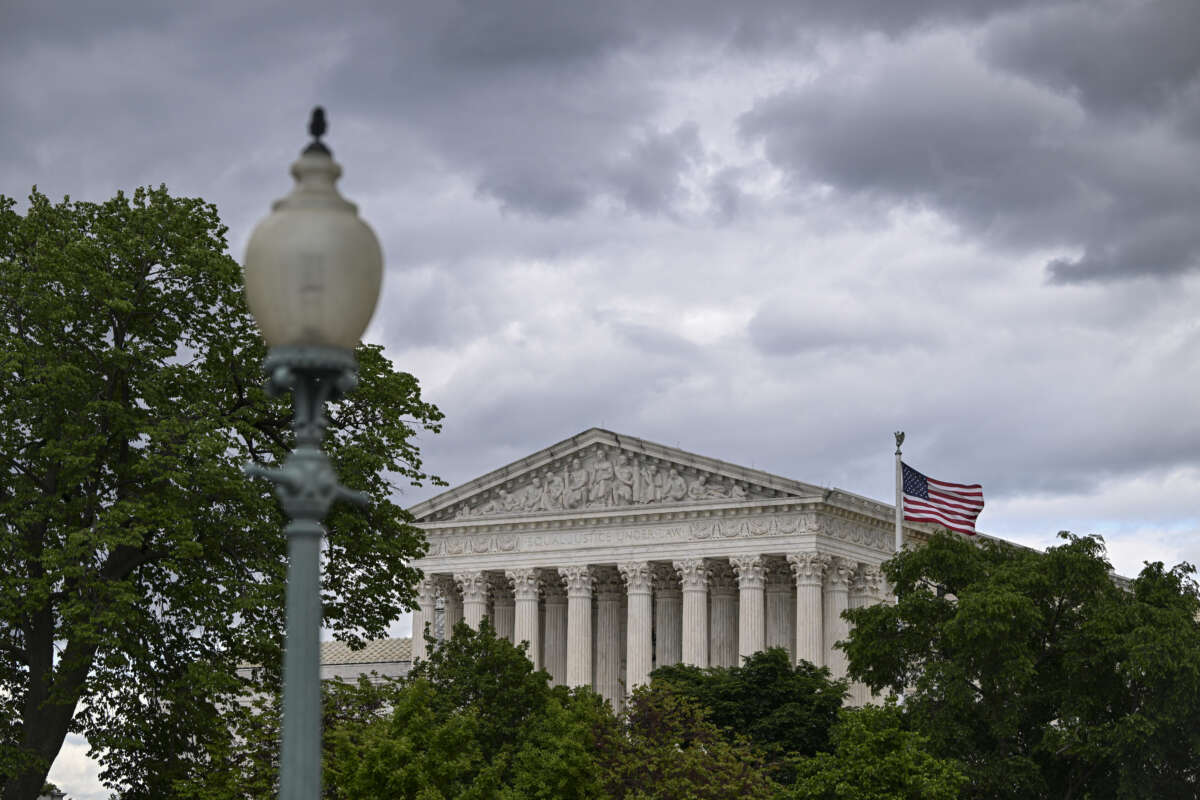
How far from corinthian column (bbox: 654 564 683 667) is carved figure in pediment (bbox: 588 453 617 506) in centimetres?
509

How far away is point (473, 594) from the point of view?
102 meters

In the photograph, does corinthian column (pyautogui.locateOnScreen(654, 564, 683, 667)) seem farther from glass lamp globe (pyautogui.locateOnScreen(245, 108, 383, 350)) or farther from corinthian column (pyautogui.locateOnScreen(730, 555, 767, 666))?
glass lamp globe (pyautogui.locateOnScreen(245, 108, 383, 350))

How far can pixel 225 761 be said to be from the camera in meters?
47.5

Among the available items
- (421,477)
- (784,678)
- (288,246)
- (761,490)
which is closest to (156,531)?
(421,477)

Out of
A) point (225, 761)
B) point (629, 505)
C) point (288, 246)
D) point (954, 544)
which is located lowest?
point (225, 761)

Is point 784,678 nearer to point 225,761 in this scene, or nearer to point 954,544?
point 954,544

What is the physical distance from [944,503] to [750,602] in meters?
26.2

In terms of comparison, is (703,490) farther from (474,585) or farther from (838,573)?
(474,585)

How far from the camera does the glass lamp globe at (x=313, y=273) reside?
31.7ft

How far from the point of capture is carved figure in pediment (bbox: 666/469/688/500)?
96125mm

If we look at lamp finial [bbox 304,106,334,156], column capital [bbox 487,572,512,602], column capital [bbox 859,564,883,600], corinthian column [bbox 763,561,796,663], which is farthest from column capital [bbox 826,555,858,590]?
lamp finial [bbox 304,106,334,156]

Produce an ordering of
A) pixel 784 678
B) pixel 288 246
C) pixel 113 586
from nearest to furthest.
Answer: pixel 288 246
pixel 113 586
pixel 784 678

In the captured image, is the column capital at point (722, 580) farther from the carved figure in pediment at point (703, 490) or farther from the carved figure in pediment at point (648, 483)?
the carved figure in pediment at point (648, 483)

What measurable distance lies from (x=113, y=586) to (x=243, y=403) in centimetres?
691
